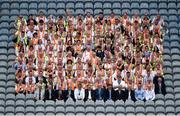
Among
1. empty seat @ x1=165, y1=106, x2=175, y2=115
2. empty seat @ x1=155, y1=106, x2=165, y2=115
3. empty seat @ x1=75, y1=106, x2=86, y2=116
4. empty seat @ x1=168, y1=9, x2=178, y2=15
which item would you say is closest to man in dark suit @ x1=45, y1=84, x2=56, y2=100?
empty seat @ x1=75, y1=106, x2=86, y2=116

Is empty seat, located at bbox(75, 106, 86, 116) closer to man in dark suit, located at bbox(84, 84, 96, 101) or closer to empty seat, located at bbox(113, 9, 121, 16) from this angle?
man in dark suit, located at bbox(84, 84, 96, 101)

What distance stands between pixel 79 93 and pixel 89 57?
3.58 feet

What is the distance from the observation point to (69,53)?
49.5ft

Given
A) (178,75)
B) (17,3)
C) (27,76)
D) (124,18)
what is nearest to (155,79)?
(178,75)

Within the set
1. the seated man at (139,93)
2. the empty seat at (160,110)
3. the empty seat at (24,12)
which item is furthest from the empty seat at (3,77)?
the empty seat at (160,110)

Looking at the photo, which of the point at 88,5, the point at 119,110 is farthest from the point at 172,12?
the point at 119,110

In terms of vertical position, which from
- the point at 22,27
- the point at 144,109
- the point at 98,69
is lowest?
the point at 144,109

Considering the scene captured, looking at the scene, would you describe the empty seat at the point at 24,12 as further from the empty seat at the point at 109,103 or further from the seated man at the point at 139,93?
the seated man at the point at 139,93

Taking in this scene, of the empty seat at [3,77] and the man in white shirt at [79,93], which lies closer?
the man in white shirt at [79,93]

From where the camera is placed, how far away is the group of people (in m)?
14.6

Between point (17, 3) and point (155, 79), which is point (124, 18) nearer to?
point (155, 79)

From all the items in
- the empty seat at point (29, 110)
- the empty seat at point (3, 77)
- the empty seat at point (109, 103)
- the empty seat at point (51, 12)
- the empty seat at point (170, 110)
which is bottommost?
the empty seat at point (170, 110)

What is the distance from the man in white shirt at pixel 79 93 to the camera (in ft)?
47.7

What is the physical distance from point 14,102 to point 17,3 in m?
3.30
